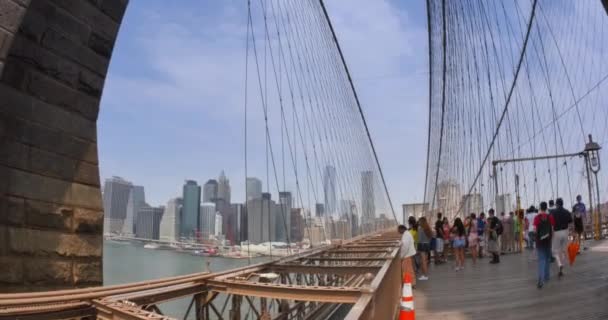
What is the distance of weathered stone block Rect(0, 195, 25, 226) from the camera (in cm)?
349

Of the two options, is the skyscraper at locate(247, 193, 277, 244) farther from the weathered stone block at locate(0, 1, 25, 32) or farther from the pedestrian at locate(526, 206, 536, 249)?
the weathered stone block at locate(0, 1, 25, 32)

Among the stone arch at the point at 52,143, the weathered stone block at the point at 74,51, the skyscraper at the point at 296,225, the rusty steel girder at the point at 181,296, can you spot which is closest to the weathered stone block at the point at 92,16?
the stone arch at the point at 52,143

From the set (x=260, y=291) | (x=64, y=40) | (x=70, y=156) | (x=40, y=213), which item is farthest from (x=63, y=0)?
(x=260, y=291)

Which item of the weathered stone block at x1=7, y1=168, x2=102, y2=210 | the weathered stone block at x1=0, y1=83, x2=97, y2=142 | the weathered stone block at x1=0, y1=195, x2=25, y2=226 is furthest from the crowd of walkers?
the weathered stone block at x1=0, y1=195, x2=25, y2=226

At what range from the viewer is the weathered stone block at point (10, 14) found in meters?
3.03

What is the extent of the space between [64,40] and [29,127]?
2.91 ft

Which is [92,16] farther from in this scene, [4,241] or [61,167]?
[4,241]

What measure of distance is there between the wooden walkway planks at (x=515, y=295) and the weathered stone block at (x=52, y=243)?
3.34 m

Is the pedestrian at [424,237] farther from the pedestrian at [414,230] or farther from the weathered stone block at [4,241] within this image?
the weathered stone block at [4,241]

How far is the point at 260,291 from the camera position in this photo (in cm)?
293

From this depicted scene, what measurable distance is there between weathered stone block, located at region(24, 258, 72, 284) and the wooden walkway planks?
135 inches

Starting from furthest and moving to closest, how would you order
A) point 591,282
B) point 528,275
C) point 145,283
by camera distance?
point 528,275 < point 591,282 < point 145,283

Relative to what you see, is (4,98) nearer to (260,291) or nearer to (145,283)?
(145,283)

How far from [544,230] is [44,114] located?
631cm
